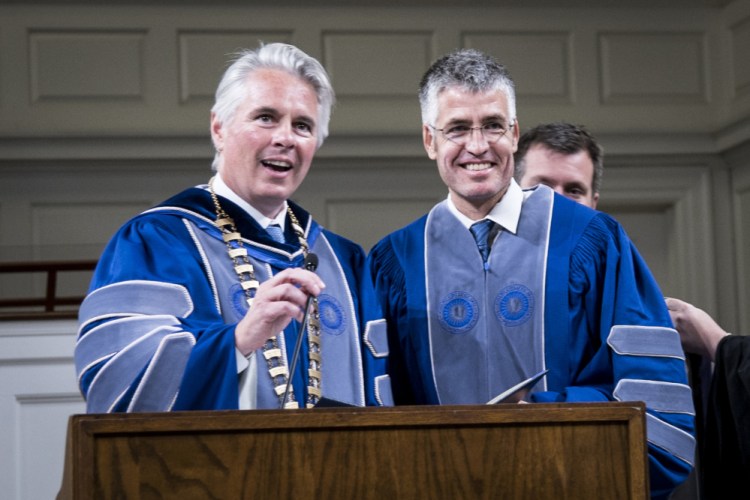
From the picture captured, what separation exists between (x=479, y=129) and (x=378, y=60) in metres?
3.69

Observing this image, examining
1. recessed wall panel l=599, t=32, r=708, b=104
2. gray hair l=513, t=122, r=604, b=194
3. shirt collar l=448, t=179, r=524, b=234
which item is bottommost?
shirt collar l=448, t=179, r=524, b=234

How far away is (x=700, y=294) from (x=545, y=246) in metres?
4.00

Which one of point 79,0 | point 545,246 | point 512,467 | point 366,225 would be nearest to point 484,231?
point 545,246

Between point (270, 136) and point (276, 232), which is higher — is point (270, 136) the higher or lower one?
the higher one

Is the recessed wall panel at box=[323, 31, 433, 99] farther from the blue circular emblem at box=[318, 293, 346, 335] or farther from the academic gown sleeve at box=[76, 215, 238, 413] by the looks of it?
the academic gown sleeve at box=[76, 215, 238, 413]

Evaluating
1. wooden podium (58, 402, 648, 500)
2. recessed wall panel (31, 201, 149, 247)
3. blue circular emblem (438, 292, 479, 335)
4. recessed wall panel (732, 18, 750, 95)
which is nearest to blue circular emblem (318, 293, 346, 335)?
blue circular emblem (438, 292, 479, 335)

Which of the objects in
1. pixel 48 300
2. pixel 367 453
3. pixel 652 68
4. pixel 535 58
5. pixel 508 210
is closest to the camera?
pixel 367 453

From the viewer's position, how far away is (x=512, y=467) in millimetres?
1815

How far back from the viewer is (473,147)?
8.98ft

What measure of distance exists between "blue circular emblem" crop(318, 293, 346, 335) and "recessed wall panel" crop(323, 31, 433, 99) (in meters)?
3.71

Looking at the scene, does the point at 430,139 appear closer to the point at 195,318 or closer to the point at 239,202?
the point at 239,202

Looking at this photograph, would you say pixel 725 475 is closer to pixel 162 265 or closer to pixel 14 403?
pixel 162 265

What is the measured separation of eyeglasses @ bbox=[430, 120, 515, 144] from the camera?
2754 mm

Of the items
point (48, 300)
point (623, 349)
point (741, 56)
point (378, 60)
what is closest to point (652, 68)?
point (741, 56)
